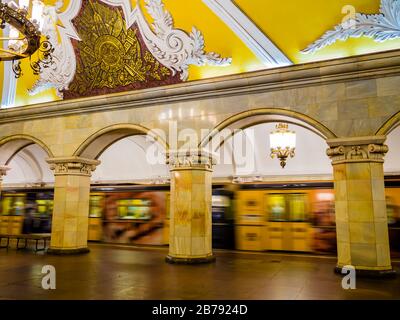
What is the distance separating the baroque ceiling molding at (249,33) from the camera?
22.6 ft

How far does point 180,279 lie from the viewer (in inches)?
219

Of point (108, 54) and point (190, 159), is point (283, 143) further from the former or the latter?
point (108, 54)

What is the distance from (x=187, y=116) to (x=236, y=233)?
3691 mm

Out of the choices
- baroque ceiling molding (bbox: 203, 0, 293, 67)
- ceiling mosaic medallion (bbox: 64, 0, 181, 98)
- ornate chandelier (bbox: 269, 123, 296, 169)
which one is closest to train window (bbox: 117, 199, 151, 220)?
ceiling mosaic medallion (bbox: 64, 0, 181, 98)

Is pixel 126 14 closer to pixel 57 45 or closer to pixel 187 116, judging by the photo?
pixel 57 45

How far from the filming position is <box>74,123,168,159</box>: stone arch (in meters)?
7.78

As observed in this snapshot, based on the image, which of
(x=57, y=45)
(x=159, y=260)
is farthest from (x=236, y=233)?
(x=57, y=45)

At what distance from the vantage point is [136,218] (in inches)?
410

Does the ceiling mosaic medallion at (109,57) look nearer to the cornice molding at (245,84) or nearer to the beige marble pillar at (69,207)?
the cornice molding at (245,84)

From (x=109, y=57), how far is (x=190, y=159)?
335cm

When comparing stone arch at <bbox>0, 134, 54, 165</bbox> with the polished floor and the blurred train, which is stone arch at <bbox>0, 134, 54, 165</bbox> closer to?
the blurred train

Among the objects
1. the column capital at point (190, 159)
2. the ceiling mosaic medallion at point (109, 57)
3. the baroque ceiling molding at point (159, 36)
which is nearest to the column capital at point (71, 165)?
the ceiling mosaic medallion at point (109, 57)
